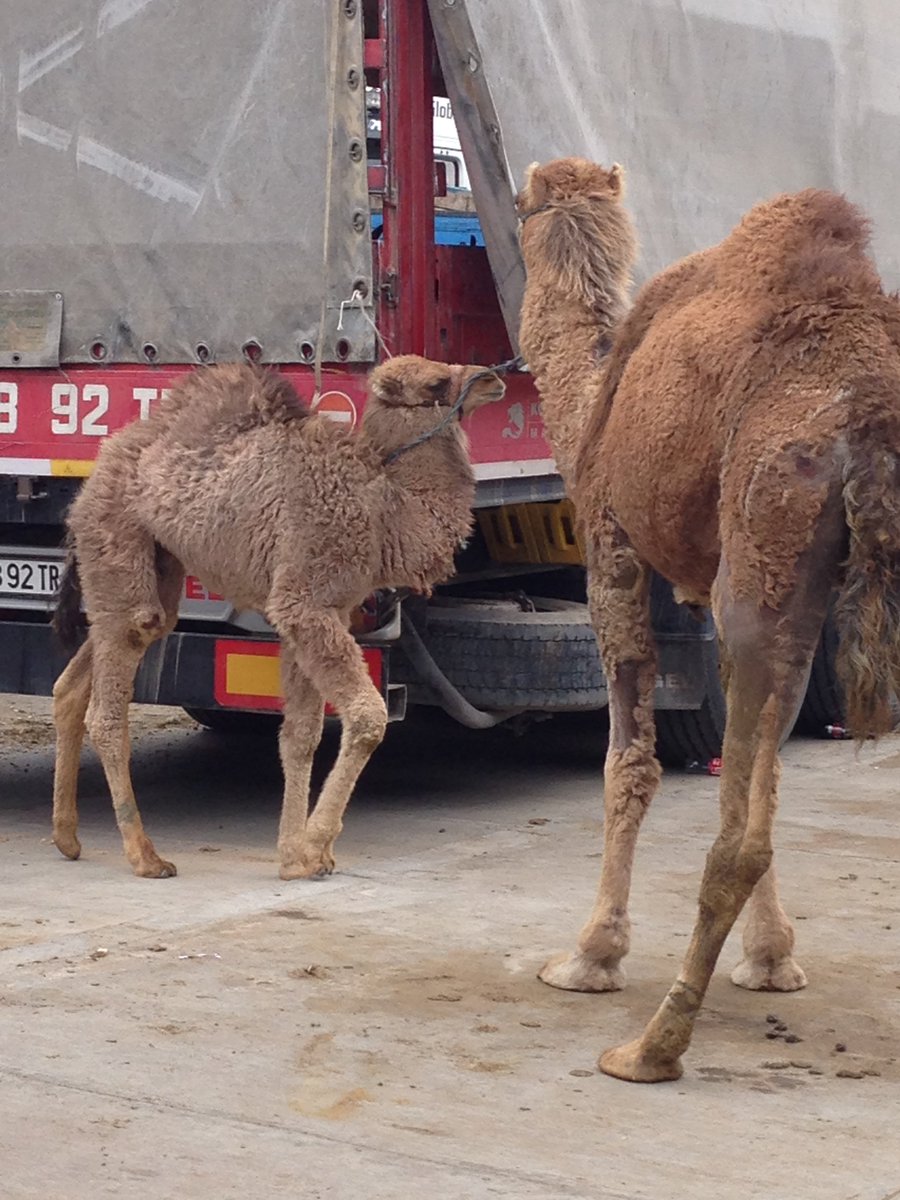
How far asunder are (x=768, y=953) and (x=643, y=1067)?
0.90 metres

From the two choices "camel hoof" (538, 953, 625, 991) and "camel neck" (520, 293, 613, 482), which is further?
"camel neck" (520, 293, 613, 482)

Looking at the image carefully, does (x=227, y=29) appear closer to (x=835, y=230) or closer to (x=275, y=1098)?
(x=835, y=230)

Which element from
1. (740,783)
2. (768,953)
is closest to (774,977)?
(768,953)

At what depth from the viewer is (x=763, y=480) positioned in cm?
486

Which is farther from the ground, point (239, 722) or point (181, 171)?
point (181, 171)

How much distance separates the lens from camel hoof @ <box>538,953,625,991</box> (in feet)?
18.8

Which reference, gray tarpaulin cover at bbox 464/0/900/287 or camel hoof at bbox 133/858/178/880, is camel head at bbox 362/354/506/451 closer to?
gray tarpaulin cover at bbox 464/0/900/287

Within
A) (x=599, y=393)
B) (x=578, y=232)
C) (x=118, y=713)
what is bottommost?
(x=118, y=713)

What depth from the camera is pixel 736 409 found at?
5.02 meters

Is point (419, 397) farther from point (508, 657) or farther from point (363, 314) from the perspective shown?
point (508, 657)

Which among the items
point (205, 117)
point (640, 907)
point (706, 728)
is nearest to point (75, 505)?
point (205, 117)

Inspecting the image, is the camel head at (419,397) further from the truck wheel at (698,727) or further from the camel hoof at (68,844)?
the truck wheel at (698,727)

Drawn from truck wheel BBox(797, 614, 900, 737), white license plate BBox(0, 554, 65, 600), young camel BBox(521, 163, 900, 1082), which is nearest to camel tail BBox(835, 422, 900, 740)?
young camel BBox(521, 163, 900, 1082)

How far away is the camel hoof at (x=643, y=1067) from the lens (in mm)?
4980
